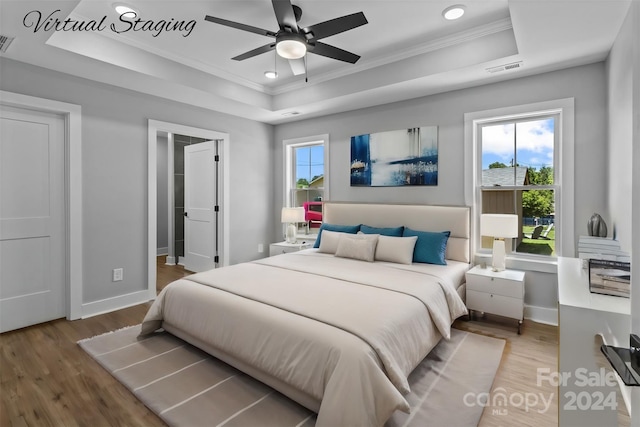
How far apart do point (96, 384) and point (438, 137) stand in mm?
4007

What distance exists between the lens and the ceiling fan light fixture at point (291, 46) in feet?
7.72

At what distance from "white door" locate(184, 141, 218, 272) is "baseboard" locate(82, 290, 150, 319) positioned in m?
1.26

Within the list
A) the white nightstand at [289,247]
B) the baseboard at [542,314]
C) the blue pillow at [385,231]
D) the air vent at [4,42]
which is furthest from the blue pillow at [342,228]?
the air vent at [4,42]

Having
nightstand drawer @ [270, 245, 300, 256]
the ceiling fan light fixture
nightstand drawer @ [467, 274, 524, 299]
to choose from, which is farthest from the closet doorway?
nightstand drawer @ [467, 274, 524, 299]

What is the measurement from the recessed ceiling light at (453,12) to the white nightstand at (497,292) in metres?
2.39

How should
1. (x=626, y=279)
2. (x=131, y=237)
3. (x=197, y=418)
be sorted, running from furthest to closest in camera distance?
(x=131, y=237) < (x=197, y=418) < (x=626, y=279)

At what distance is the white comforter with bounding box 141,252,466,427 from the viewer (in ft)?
5.36

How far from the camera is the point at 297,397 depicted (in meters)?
1.93

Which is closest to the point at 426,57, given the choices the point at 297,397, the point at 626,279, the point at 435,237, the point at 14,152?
the point at 435,237

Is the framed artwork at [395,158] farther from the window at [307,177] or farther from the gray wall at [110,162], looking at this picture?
the gray wall at [110,162]

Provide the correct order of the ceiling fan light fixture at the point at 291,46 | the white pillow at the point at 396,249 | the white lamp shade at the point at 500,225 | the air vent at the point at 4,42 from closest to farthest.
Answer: the ceiling fan light fixture at the point at 291,46
the air vent at the point at 4,42
the white lamp shade at the point at 500,225
the white pillow at the point at 396,249

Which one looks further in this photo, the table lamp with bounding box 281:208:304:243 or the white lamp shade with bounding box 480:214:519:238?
the table lamp with bounding box 281:208:304:243

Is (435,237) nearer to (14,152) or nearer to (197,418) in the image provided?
(197,418)

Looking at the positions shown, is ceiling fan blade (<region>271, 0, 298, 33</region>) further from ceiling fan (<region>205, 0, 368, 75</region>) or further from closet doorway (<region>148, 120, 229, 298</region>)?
closet doorway (<region>148, 120, 229, 298</region>)
